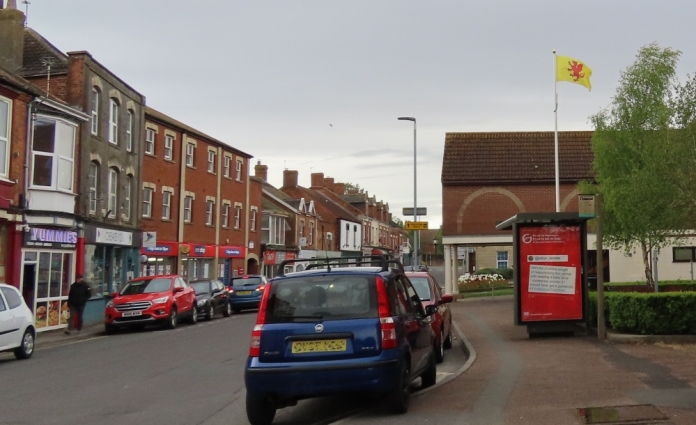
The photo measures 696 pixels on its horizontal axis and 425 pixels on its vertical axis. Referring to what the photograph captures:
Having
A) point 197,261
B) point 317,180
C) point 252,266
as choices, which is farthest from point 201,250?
point 317,180

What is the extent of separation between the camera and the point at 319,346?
28.3ft

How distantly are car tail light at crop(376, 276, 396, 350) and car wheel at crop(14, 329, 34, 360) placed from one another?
10.9m

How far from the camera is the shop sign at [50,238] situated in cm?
2448

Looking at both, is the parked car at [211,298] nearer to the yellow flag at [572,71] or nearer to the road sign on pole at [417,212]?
the road sign on pole at [417,212]

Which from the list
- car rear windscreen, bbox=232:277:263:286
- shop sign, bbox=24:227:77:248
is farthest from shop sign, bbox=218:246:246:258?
shop sign, bbox=24:227:77:248

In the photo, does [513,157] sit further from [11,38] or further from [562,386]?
[562,386]

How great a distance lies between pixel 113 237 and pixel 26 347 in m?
14.6

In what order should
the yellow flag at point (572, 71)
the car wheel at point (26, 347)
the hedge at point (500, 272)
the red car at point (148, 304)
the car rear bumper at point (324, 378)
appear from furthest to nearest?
the hedge at point (500, 272) < the yellow flag at point (572, 71) < the red car at point (148, 304) < the car wheel at point (26, 347) < the car rear bumper at point (324, 378)

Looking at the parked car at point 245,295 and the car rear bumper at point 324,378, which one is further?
the parked car at point 245,295

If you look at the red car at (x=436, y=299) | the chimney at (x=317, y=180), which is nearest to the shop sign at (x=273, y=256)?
the chimney at (x=317, y=180)

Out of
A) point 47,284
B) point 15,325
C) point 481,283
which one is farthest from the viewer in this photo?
point 481,283

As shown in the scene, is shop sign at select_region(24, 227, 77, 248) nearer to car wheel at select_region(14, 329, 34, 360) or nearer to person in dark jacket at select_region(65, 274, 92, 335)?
person in dark jacket at select_region(65, 274, 92, 335)

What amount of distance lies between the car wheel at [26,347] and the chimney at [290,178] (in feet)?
190

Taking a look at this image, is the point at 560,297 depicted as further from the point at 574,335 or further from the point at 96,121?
the point at 96,121
